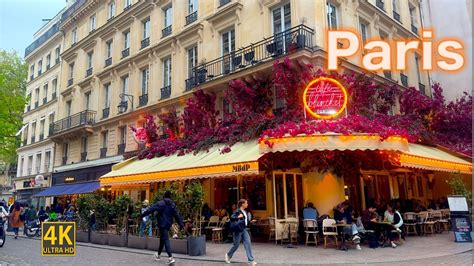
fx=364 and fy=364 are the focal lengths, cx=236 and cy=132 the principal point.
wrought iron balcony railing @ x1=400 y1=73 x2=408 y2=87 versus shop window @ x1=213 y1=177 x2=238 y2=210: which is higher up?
wrought iron balcony railing @ x1=400 y1=73 x2=408 y2=87

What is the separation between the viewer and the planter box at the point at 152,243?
33.7 feet

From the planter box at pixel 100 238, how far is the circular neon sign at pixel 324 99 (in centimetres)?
797

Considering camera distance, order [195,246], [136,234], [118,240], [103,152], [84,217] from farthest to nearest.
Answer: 1. [103,152]
2. [84,217]
3. [118,240]
4. [136,234]
5. [195,246]

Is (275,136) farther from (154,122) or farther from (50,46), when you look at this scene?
(50,46)

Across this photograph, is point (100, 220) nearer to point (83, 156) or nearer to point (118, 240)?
point (118, 240)

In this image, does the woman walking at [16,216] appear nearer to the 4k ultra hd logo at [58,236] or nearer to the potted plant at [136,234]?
the potted plant at [136,234]

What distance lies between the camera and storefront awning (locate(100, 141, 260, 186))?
1092cm

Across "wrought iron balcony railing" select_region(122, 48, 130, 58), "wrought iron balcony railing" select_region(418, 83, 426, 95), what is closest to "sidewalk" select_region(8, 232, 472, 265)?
"wrought iron balcony railing" select_region(418, 83, 426, 95)

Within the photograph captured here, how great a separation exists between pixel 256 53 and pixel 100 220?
8.38 metres

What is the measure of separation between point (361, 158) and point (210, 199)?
639 cm

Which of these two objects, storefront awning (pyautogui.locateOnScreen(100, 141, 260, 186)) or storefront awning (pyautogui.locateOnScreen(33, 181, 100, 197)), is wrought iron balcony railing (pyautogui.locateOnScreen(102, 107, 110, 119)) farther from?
storefront awning (pyautogui.locateOnScreen(100, 141, 260, 186))

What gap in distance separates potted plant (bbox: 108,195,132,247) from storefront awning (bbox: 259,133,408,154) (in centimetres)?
507

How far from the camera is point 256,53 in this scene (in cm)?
1410

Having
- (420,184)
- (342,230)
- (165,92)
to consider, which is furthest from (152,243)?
(420,184)
